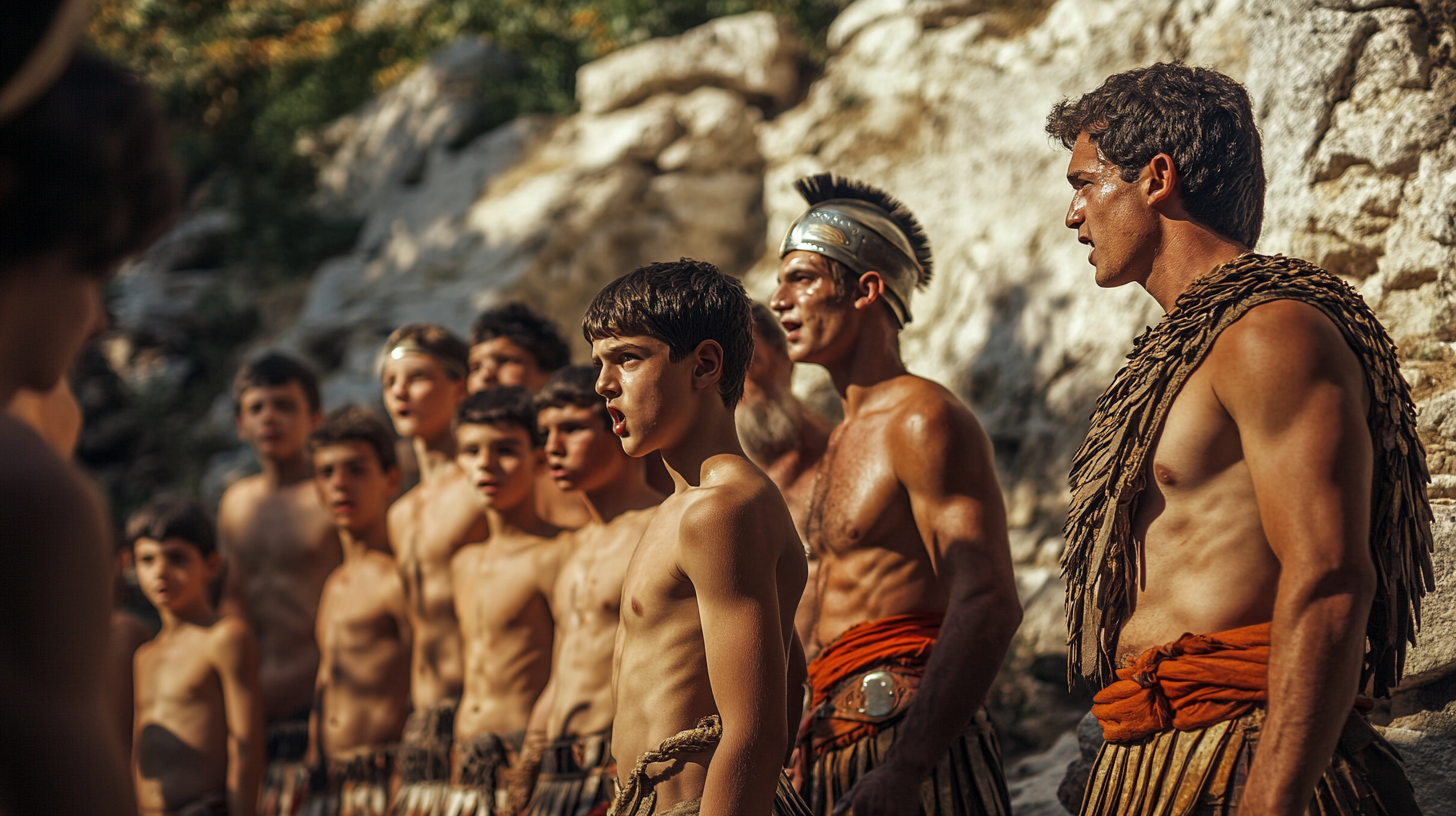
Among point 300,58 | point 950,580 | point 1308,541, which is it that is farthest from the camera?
point 300,58

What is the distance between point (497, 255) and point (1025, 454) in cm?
487

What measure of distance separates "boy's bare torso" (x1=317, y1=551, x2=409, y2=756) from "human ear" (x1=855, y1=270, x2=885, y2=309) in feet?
8.93

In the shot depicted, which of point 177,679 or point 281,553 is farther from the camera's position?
point 281,553

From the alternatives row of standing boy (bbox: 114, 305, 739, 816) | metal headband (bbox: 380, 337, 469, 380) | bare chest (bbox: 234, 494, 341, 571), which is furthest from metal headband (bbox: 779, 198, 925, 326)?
bare chest (bbox: 234, 494, 341, 571)

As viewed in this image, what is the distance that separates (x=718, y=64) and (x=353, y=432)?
5.44 meters

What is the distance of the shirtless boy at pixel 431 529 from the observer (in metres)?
5.03

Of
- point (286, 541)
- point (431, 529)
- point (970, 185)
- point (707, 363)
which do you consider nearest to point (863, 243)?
point (707, 363)

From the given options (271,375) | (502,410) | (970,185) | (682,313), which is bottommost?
(682,313)

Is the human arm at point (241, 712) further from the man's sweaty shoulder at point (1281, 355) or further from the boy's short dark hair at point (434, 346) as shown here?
the man's sweaty shoulder at point (1281, 355)

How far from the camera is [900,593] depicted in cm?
352

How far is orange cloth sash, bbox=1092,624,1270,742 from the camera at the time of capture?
224 centimetres

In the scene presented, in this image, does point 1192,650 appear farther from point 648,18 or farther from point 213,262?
point 213,262

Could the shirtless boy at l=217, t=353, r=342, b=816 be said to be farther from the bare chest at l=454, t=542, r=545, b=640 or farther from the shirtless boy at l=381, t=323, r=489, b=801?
the bare chest at l=454, t=542, r=545, b=640

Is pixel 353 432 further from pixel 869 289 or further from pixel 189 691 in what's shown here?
pixel 869 289
